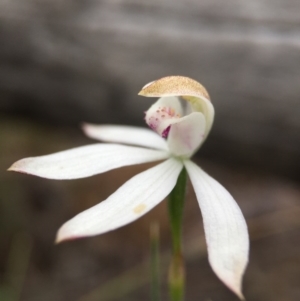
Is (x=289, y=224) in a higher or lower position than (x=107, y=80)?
lower

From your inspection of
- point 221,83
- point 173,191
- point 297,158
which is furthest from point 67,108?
point 173,191

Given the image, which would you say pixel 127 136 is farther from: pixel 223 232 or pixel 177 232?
pixel 223 232

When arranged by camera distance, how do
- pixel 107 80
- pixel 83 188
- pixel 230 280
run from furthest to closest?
1. pixel 83 188
2. pixel 107 80
3. pixel 230 280

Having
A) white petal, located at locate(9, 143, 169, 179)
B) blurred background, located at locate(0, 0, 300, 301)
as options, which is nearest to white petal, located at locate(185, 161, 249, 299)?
white petal, located at locate(9, 143, 169, 179)

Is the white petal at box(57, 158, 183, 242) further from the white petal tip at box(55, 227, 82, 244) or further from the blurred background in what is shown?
the blurred background

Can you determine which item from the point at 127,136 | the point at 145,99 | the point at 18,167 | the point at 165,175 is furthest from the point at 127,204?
the point at 145,99

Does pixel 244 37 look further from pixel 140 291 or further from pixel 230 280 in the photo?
pixel 140 291
